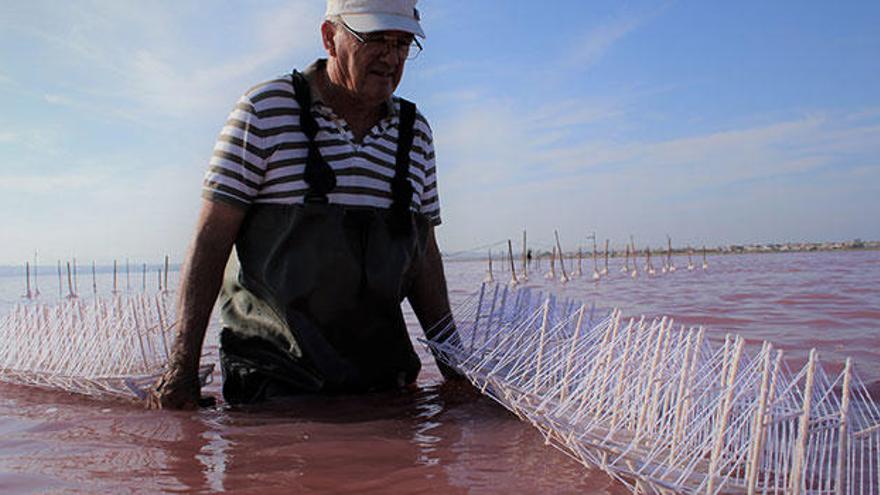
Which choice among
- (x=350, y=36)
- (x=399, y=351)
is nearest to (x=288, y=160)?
(x=350, y=36)

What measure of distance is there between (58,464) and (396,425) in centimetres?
117

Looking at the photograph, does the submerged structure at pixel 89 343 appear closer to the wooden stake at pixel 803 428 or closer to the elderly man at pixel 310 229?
the elderly man at pixel 310 229

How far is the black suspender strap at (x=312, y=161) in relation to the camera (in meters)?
2.77

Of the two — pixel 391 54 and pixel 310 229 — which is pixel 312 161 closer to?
pixel 310 229

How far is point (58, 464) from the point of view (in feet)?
6.70

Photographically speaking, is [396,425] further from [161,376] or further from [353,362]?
[161,376]

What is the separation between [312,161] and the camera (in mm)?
2783

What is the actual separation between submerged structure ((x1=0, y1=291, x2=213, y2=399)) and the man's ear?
5.51ft

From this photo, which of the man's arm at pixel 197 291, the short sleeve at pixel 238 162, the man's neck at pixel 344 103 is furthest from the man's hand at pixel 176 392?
the man's neck at pixel 344 103

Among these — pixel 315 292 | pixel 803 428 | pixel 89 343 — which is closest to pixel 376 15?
pixel 315 292

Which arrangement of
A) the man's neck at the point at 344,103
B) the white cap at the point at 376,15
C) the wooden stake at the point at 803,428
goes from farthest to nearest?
the man's neck at the point at 344,103 → the white cap at the point at 376,15 → the wooden stake at the point at 803,428

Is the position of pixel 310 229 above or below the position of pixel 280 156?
below

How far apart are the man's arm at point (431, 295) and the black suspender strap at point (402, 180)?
43 centimetres

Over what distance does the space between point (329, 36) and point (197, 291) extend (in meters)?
1.27
